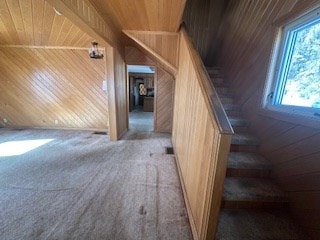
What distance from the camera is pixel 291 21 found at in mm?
1739

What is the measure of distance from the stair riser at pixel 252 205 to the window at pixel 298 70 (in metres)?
0.91

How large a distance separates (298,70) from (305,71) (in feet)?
0.30

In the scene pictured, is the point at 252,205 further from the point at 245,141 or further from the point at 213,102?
the point at 213,102

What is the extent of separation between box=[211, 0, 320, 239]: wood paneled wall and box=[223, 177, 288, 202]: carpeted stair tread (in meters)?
0.11

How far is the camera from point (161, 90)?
4.61m

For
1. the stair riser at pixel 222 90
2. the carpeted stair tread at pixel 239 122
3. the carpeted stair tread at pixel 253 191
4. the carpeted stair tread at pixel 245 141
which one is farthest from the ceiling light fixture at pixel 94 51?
the carpeted stair tread at pixel 253 191

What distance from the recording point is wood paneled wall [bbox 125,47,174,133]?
4.45 m

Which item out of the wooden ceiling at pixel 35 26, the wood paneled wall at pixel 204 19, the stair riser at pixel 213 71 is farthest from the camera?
the wood paneled wall at pixel 204 19

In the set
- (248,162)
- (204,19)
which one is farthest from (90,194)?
(204,19)

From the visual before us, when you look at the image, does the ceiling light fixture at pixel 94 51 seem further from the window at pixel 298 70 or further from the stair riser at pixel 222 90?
the window at pixel 298 70

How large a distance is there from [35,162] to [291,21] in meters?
3.99

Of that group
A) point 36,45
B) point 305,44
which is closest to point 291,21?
point 305,44

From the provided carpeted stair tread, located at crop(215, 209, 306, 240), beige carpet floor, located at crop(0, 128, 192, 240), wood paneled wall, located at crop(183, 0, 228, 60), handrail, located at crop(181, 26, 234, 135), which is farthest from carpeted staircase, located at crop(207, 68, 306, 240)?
wood paneled wall, located at crop(183, 0, 228, 60)

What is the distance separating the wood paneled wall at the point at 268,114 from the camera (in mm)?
1431
